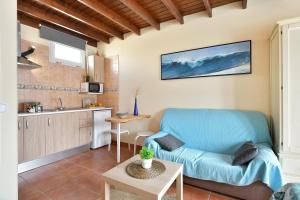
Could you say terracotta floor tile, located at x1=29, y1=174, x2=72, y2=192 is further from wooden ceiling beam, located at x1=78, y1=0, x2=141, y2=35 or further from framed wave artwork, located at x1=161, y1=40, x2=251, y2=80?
wooden ceiling beam, located at x1=78, y1=0, x2=141, y2=35

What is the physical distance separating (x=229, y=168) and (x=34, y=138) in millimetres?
2951

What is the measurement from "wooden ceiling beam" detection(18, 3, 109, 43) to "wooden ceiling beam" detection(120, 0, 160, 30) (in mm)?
1534

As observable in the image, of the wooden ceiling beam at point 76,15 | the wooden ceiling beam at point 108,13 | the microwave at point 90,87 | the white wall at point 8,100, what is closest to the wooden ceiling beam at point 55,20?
the wooden ceiling beam at point 76,15

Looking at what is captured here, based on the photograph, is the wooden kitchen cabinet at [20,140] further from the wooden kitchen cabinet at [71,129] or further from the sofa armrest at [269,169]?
the sofa armrest at [269,169]

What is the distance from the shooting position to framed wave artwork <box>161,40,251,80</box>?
8.07 ft

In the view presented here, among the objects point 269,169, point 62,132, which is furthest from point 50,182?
point 269,169

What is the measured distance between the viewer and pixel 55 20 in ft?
9.73

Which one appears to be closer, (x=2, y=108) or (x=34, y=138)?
(x=2, y=108)

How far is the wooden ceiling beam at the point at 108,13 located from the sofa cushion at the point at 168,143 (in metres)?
2.37

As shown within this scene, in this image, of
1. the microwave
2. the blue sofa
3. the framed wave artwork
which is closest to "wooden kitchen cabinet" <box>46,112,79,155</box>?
the microwave

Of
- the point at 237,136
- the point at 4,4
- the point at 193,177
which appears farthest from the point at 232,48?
the point at 4,4

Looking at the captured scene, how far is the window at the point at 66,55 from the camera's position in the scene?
3.33 metres

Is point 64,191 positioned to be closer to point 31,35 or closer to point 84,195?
point 84,195

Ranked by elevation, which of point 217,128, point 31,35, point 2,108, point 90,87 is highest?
point 31,35
